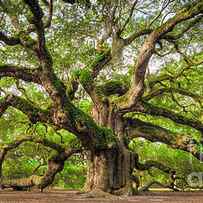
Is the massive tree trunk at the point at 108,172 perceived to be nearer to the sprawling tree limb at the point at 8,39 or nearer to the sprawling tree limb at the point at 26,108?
the sprawling tree limb at the point at 26,108

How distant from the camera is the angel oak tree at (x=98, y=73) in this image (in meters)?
18.5

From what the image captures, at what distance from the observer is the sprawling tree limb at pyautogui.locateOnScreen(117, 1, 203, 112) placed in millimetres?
19359

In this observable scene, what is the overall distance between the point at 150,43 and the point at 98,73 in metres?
3.66

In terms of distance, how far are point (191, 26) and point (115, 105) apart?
555 centimetres

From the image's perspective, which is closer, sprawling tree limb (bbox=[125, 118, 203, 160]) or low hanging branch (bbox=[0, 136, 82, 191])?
sprawling tree limb (bbox=[125, 118, 203, 160])

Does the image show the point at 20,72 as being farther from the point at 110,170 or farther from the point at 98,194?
the point at 110,170

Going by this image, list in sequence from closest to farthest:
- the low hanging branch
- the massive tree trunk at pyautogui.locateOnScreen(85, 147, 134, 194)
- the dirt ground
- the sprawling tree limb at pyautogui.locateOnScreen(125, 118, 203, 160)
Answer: the dirt ground
the massive tree trunk at pyautogui.locateOnScreen(85, 147, 134, 194)
the sprawling tree limb at pyautogui.locateOnScreen(125, 118, 203, 160)
the low hanging branch

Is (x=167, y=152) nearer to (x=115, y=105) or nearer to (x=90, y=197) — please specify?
(x=115, y=105)

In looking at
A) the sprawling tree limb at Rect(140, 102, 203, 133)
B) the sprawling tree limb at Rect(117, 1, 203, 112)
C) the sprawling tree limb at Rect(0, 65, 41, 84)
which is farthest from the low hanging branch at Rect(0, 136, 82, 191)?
the sprawling tree limb at Rect(0, 65, 41, 84)

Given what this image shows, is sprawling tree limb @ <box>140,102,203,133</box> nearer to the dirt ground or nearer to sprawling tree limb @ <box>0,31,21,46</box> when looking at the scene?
the dirt ground

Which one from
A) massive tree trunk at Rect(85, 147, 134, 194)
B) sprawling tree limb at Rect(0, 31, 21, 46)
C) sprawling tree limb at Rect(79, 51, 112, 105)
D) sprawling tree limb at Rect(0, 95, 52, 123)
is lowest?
massive tree trunk at Rect(85, 147, 134, 194)

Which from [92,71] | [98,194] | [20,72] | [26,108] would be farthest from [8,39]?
[98,194]

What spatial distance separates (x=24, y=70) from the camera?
64.8 ft

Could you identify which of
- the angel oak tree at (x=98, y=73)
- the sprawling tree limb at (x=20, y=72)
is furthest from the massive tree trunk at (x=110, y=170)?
the sprawling tree limb at (x=20, y=72)
